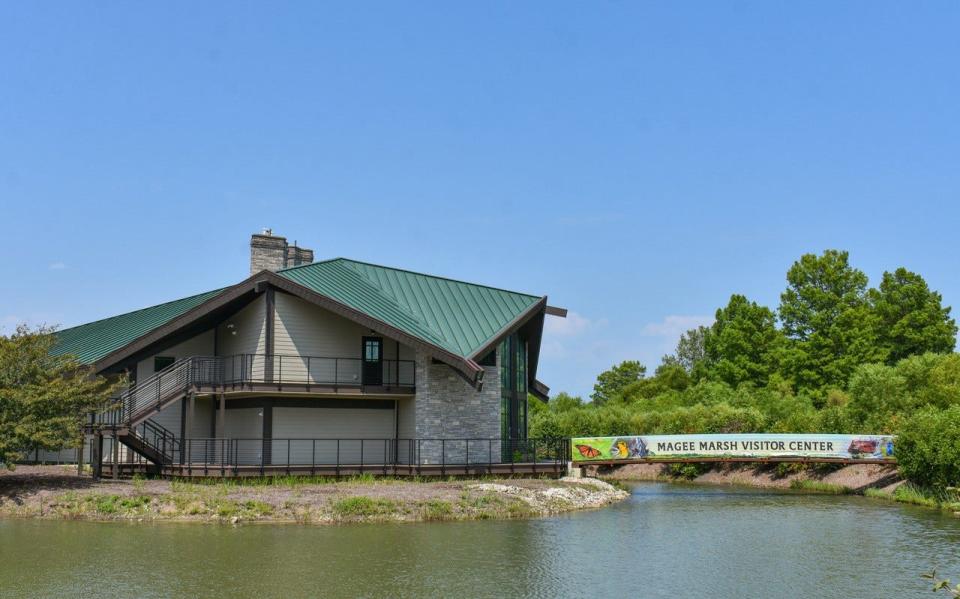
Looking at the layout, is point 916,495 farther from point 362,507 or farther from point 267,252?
point 267,252

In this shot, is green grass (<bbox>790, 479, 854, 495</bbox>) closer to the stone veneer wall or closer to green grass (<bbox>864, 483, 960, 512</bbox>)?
green grass (<bbox>864, 483, 960, 512</bbox>)

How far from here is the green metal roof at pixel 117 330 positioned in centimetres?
3431

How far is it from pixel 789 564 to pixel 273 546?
10.1 m

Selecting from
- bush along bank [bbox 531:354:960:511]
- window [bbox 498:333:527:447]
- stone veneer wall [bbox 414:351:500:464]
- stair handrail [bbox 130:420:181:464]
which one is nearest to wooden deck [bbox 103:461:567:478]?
stair handrail [bbox 130:420:181:464]

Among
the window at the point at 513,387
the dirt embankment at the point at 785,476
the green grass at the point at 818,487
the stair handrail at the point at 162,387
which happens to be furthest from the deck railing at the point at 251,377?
the green grass at the point at 818,487

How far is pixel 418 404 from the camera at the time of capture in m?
31.4

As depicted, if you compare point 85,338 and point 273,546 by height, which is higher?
point 85,338

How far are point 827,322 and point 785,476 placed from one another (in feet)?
93.8

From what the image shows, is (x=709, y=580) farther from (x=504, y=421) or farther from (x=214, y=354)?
(x=214, y=354)

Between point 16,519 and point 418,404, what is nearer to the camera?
point 16,519

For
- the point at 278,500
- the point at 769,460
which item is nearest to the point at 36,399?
the point at 278,500

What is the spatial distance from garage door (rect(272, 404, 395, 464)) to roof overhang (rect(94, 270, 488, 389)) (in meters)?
3.50

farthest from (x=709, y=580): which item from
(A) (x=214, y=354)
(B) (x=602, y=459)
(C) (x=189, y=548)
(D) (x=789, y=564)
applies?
(A) (x=214, y=354)

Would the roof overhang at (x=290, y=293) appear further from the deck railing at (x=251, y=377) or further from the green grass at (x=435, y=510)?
the green grass at (x=435, y=510)
